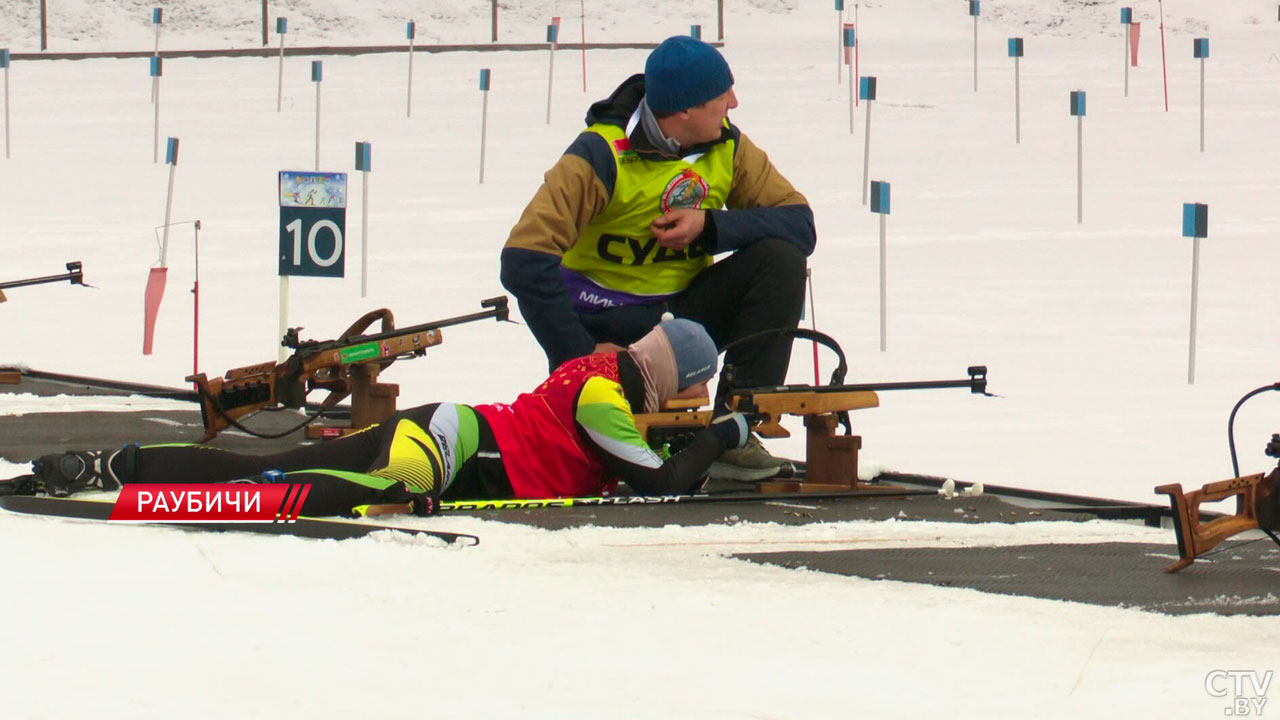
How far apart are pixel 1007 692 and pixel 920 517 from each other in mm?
1801

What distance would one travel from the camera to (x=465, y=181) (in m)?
15.6

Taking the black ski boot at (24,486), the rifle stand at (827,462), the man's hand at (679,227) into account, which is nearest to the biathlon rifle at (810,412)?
the rifle stand at (827,462)

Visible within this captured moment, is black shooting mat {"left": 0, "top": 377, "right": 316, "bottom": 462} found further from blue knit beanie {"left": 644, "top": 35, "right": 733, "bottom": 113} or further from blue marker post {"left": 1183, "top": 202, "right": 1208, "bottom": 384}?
blue marker post {"left": 1183, "top": 202, "right": 1208, "bottom": 384}

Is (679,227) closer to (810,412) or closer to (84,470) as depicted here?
(810,412)

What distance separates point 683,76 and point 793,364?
11.4ft

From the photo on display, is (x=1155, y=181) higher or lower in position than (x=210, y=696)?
higher

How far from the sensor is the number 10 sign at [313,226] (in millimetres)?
6781

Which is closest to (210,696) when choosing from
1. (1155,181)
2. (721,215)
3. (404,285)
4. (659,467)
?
(659,467)

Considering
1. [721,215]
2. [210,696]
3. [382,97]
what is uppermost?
[382,97]

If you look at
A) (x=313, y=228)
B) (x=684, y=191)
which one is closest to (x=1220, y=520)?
(x=684, y=191)

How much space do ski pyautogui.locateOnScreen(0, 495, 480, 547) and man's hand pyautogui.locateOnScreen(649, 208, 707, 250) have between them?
1.31m

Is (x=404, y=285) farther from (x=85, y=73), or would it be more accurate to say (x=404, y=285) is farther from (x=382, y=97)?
(x=85, y=73)

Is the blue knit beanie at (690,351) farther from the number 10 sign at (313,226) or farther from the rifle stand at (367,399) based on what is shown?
the number 10 sign at (313,226)

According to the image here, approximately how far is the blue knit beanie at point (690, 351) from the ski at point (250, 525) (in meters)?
0.86
